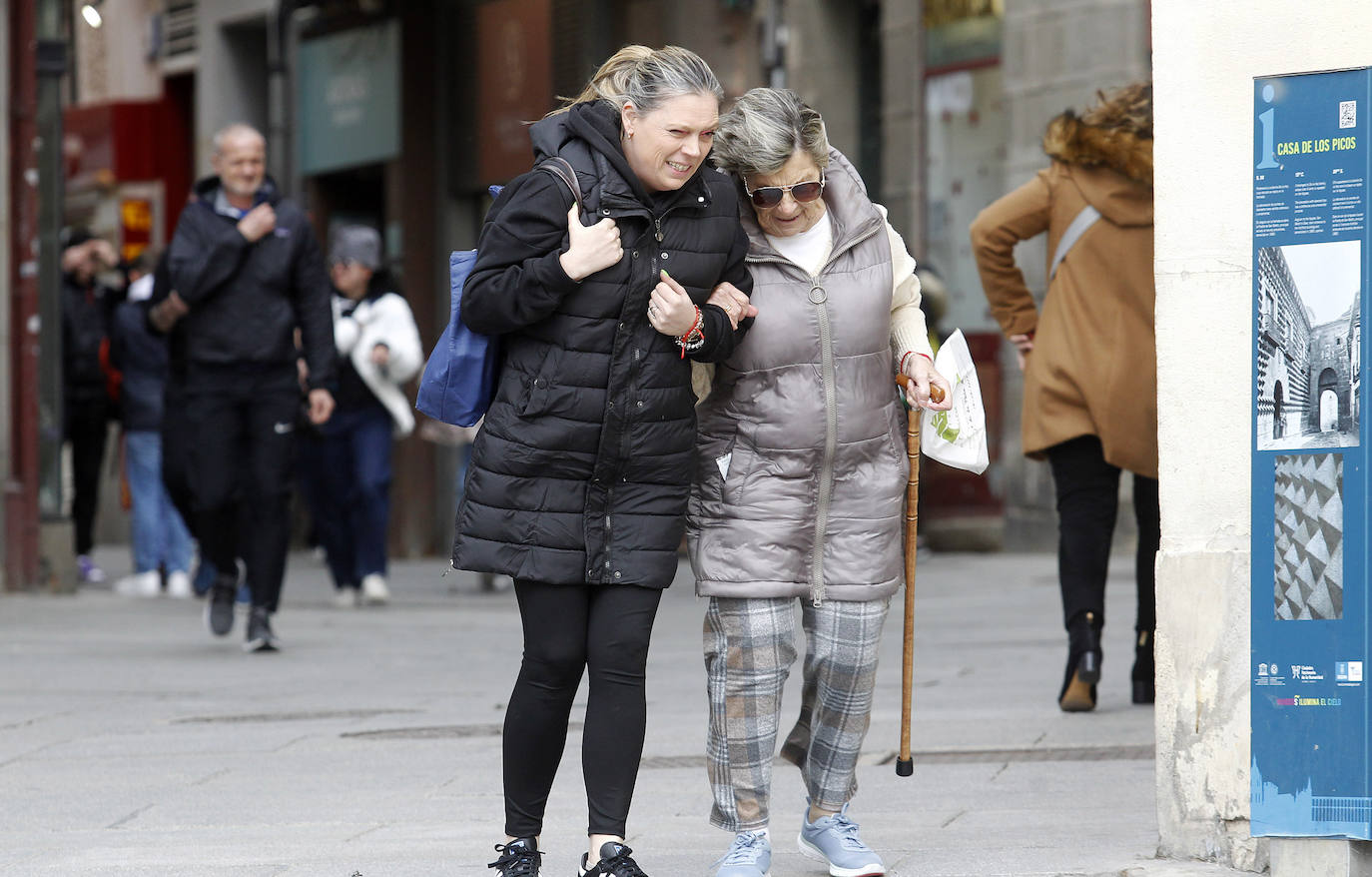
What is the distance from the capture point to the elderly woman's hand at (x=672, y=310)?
4.41 m

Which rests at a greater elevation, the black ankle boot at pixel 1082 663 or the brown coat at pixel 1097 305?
the brown coat at pixel 1097 305

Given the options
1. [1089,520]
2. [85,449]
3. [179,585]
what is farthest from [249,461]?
[85,449]

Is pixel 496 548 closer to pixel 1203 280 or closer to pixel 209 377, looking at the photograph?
pixel 1203 280

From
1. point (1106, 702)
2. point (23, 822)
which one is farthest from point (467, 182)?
point (23, 822)

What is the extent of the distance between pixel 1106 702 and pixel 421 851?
9.66ft

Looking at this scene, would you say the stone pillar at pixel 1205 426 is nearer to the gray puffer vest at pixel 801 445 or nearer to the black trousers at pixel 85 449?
the gray puffer vest at pixel 801 445

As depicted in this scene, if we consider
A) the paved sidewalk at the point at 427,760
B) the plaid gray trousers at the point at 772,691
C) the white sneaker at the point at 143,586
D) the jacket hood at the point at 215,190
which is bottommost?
the white sneaker at the point at 143,586

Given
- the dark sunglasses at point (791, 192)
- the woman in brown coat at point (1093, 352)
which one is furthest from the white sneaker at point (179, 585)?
the dark sunglasses at point (791, 192)

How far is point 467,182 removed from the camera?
1723 centimetres

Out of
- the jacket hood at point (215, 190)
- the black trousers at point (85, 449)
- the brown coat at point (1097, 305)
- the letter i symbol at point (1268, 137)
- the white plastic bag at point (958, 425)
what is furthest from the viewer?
the black trousers at point (85, 449)

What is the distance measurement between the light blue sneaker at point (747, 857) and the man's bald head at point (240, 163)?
201 inches

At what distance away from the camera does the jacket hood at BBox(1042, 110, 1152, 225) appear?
22.4ft

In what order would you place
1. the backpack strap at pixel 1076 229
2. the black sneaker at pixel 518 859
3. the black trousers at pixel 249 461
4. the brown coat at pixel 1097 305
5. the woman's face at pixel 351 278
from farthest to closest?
the woman's face at pixel 351 278 → the black trousers at pixel 249 461 → the backpack strap at pixel 1076 229 → the brown coat at pixel 1097 305 → the black sneaker at pixel 518 859

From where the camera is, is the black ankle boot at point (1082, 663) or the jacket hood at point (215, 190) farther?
the jacket hood at point (215, 190)
